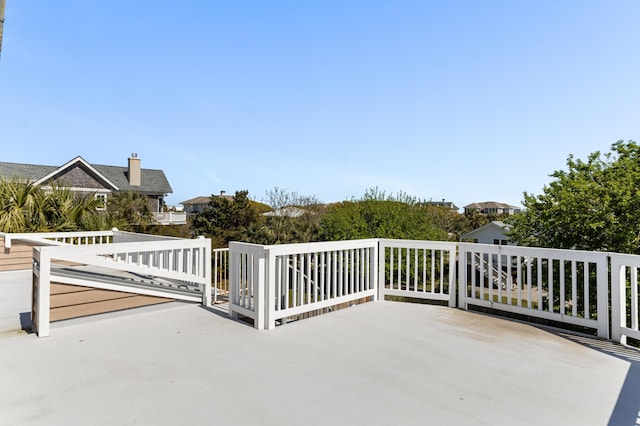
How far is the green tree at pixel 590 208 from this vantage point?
4.52 meters

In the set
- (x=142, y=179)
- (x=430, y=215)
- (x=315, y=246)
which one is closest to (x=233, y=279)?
(x=315, y=246)

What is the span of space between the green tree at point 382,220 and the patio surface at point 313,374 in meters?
3.97

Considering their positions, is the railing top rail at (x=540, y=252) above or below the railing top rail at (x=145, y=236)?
below

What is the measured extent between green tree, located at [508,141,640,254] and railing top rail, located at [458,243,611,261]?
135 centimetres

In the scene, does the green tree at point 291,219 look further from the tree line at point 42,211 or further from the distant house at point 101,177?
the distant house at point 101,177

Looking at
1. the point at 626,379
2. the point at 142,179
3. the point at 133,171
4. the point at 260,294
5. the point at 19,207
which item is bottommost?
the point at 626,379

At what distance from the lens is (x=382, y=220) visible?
7.92m

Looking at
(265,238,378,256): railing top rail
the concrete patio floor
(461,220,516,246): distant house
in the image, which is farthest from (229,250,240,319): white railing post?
(461,220,516,246): distant house

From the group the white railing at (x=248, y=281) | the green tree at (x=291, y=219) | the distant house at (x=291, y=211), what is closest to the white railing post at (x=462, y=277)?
the white railing at (x=248, y=281)

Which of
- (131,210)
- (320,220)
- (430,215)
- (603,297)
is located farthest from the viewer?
(131,210)

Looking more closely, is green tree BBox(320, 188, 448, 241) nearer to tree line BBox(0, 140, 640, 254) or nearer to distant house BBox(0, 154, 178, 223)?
tree line BBox(0, 140, 640, 254)

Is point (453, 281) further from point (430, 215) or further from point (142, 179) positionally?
point (142, 179)

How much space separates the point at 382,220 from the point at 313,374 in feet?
18.9

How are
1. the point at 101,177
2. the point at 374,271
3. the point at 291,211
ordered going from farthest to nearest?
the point at 101,177
the point at 291,211
the point at 374,271
